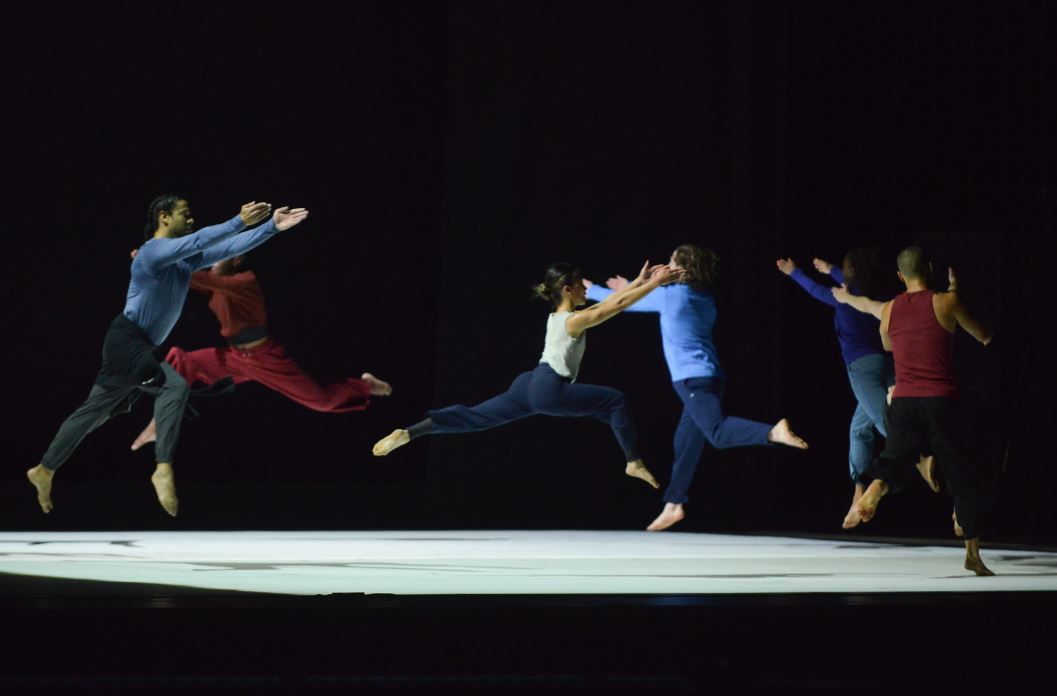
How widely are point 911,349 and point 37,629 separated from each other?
3339mm

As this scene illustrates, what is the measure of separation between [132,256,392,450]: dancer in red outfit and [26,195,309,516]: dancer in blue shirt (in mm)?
1297

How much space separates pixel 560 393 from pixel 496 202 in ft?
6.74

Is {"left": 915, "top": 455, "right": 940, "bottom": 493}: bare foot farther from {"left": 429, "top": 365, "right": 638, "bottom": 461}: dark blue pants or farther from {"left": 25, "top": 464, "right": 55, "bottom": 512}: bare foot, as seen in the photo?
{"left": 25, "top": 464, "right": 55, "bottom": 512}: bare foot

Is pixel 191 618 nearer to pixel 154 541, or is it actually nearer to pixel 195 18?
pixel 154 541

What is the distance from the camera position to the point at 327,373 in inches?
388

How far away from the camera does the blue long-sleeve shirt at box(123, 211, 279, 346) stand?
788 centimetres

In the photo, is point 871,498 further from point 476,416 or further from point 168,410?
point 168,410

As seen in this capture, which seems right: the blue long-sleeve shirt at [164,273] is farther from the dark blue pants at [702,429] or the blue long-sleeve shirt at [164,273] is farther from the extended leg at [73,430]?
the dark blue pants at [702,429]

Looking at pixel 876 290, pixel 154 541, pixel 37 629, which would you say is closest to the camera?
pixel 37 629

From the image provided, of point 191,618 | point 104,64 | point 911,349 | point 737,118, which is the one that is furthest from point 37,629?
point 737,118

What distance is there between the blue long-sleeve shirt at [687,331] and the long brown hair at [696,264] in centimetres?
5

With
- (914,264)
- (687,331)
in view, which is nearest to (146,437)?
(687,331)

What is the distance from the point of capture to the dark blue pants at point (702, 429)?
26.8 feet

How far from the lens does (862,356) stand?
27.7ft
